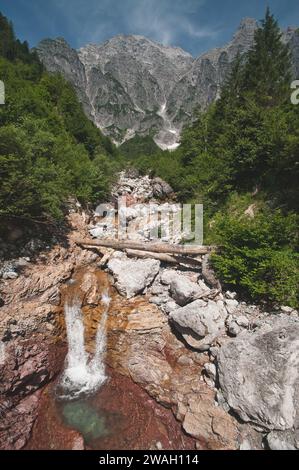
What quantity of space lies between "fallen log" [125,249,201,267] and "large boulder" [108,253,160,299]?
0.32m

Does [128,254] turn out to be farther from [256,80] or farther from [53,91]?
[53,91]

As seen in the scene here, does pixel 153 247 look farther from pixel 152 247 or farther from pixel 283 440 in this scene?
pixel 283 440

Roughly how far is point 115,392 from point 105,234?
29.4 feet

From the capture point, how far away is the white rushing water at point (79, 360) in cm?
782

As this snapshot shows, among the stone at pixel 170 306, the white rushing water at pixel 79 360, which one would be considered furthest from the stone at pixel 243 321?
the white rushing water at pixel 79 360

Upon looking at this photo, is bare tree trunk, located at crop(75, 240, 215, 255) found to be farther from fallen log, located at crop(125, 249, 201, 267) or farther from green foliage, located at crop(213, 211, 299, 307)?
green foliage, located at crop(213, 211, 299, 307)

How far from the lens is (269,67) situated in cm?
1866

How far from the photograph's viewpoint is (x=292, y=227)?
27.9 feet

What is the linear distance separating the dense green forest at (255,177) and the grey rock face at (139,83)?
355 ft

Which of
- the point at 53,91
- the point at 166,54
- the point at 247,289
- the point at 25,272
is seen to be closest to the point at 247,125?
the point at 247,289

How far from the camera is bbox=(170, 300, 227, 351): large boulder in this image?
791 centimetres

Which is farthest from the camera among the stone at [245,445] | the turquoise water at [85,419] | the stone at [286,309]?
the stone at [286,309]

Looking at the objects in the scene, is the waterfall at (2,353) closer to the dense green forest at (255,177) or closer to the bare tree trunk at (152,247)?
the bare tree trunk at (152,247)

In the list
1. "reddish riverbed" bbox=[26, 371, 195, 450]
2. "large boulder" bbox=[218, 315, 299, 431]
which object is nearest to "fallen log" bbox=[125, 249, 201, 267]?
"large boulder" bbox=[218, 315, 299, 431]
